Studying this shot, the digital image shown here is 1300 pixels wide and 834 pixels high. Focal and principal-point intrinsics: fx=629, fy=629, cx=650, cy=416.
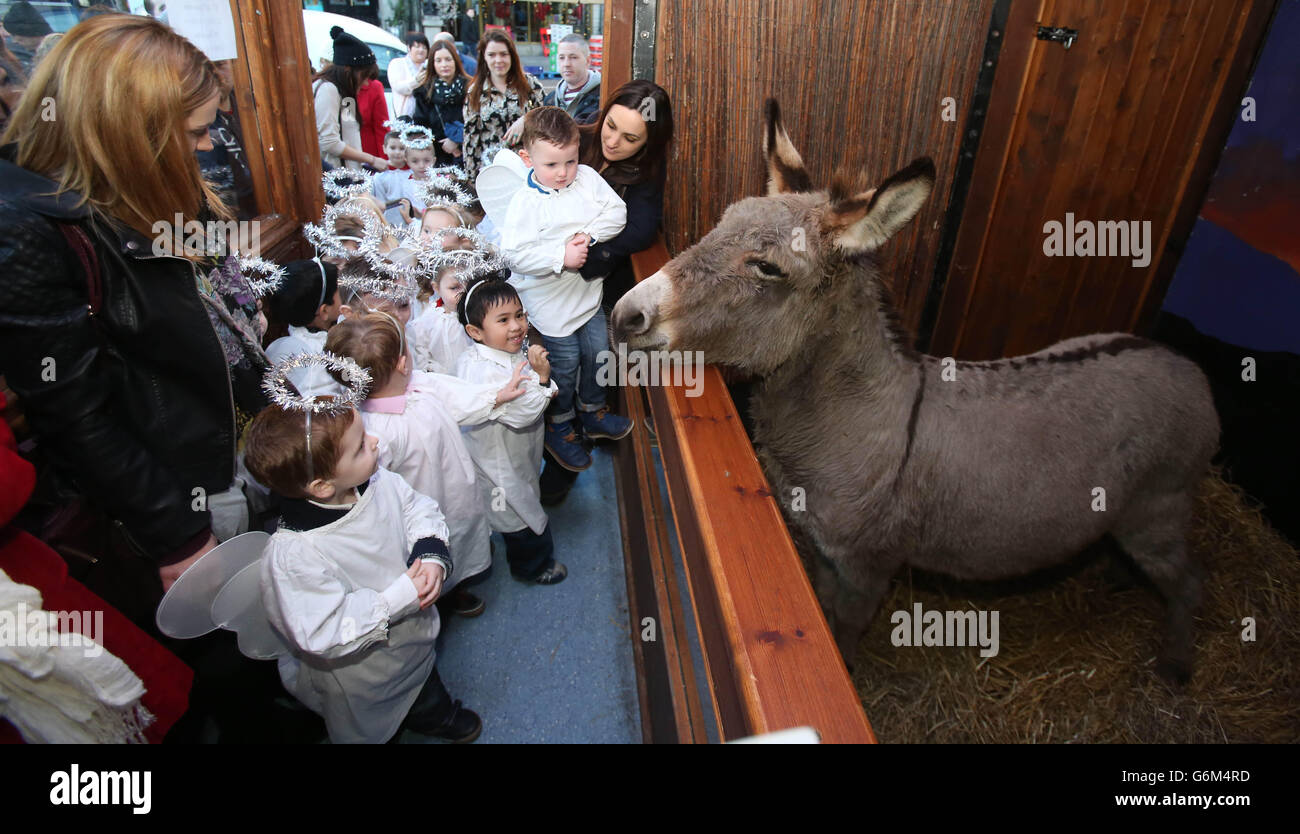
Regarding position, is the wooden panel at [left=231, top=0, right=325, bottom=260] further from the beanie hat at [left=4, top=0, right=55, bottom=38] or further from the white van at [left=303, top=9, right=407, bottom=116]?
the white van at [left=303, top=9, right=407, bottom=116]

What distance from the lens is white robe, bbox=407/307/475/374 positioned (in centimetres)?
295

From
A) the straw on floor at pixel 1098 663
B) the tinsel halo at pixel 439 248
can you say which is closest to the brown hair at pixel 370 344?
the tinsel halo at pixel 439 248

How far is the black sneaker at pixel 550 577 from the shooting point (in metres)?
3.07

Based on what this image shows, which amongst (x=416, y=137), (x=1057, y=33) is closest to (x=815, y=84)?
(x=1057, y=33)

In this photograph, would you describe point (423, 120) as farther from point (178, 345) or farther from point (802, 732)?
point (802, 732)

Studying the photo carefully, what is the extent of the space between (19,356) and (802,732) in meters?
1.69

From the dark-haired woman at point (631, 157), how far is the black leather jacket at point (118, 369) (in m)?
1.70

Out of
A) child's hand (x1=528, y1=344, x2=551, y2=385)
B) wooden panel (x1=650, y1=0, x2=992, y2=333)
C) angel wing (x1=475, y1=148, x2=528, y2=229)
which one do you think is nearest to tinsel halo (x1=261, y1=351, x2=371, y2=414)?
child's hand (x1=528, y1=344, x2=551, y2=385)

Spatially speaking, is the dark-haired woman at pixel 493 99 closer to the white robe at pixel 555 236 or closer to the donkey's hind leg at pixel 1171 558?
the white robe at pixel 555 236

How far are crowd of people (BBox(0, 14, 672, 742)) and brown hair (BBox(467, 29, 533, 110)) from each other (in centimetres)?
172

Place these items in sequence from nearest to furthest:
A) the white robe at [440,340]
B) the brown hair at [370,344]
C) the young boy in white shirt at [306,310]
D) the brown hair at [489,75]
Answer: the brown hair at [370,344]
the young boy in white shirt at [306,310]
the white robe at [440,340]
the brown hair at [489,75]

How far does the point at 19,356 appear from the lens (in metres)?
1.32
